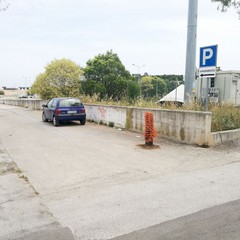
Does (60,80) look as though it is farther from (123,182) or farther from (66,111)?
(123,182)

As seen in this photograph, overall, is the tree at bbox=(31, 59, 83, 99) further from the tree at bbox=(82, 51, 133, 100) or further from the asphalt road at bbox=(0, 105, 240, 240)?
the asphalt road at bbox=(0, 105, 240, 240)

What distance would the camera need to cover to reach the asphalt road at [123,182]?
4.30 metres

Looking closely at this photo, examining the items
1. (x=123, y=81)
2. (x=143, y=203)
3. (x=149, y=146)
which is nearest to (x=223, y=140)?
(x=149, y=146)

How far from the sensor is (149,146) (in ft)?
32.3

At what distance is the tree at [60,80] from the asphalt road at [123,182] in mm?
22706

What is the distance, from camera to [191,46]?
45.5 feet

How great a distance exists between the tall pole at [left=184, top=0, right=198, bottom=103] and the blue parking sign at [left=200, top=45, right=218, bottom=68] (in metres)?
3.53

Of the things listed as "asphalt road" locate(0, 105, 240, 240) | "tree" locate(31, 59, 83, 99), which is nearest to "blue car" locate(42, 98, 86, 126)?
"asphalt road" locate(0, 105, 240, 240)

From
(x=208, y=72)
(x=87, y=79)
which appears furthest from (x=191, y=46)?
(x=87, y=79)

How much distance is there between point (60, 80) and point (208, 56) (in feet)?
82.1

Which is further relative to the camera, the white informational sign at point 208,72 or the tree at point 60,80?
the tree at point 60,80

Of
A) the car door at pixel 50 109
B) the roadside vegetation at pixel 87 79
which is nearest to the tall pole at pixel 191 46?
the car door at pixel 50 109

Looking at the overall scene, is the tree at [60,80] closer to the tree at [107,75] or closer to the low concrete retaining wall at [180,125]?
the tree at [107,75]

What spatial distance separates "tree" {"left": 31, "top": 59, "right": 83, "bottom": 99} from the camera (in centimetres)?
3262
